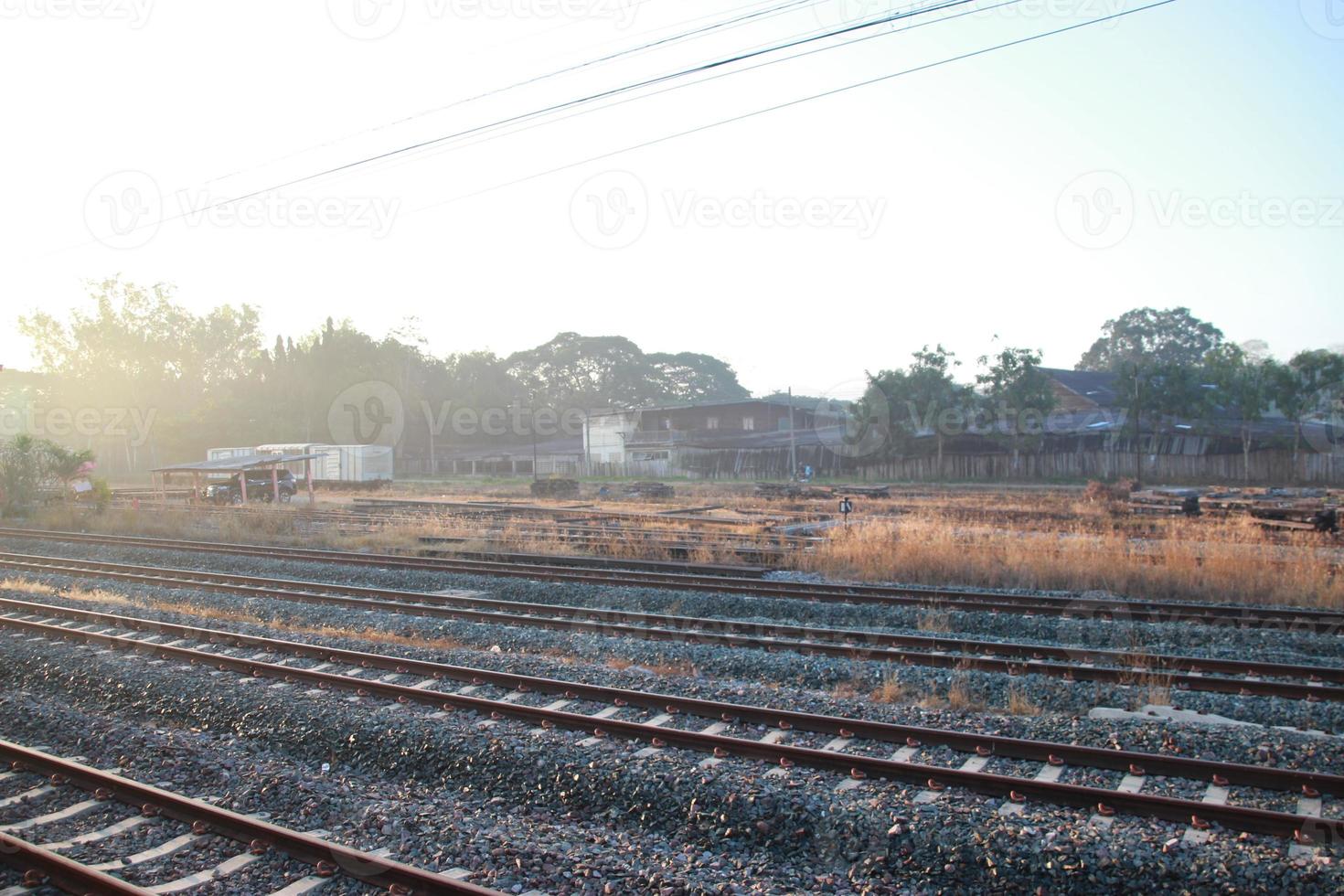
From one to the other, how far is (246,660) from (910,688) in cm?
742

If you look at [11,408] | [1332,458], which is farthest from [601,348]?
[1332,458]

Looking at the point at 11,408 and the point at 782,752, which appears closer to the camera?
the point at 782,752

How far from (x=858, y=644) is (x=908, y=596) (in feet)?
10.8

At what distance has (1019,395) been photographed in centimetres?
4747

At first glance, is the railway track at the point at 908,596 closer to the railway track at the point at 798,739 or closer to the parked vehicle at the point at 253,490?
the railway track at the point at 798,739

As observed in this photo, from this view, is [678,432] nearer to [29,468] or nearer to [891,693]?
[29,468]

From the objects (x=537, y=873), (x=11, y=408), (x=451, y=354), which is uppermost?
(x=451, y=354)

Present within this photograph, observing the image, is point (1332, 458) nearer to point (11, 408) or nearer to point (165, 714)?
point (165, 714)

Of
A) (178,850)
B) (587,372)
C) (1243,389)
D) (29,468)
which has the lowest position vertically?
(178,850)

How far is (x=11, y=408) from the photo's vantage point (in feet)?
250

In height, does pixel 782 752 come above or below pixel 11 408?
below

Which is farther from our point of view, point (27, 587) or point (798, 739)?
point (27, 587)
